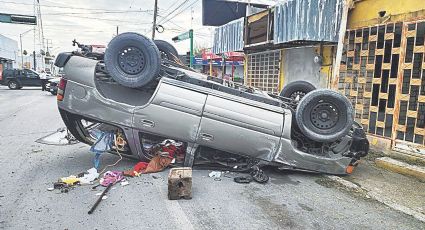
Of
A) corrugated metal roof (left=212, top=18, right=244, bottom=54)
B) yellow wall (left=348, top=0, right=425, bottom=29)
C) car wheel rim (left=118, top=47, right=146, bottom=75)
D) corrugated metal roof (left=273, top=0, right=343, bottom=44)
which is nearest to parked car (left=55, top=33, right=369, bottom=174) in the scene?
car wheel rim (left=118, top=47, right=146, bottom=75)

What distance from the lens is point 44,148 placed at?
6668 mm

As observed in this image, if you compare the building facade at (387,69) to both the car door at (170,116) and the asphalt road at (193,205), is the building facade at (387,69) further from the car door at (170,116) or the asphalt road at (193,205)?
the car door at (170,116)

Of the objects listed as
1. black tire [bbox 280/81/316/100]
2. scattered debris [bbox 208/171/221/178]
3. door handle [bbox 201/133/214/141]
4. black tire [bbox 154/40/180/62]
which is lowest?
scattered debris [bbox 208/171/221/178]

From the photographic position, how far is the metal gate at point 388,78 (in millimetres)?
6328

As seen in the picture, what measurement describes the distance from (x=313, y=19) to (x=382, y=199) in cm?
523

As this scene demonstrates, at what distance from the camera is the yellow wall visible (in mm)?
6317

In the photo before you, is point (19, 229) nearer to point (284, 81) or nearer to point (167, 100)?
point (167, 100)

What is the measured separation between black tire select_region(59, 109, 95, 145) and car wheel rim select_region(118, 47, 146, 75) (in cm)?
110

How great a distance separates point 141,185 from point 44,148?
3196 millimetres

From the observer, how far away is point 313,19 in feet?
27.2

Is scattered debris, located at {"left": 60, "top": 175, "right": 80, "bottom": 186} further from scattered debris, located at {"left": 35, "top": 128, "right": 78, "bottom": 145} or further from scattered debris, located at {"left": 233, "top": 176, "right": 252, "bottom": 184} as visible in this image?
scattered debris, located at {"left": 35, "top": 128, "right": 78, "bottom": 145}

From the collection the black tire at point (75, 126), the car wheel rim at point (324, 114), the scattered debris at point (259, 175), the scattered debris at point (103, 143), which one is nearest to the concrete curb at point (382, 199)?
the car wheel rim at point (324, 114)

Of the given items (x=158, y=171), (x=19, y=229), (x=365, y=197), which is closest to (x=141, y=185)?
(x=158, y=171)

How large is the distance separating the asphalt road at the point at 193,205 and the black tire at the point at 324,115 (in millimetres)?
734
